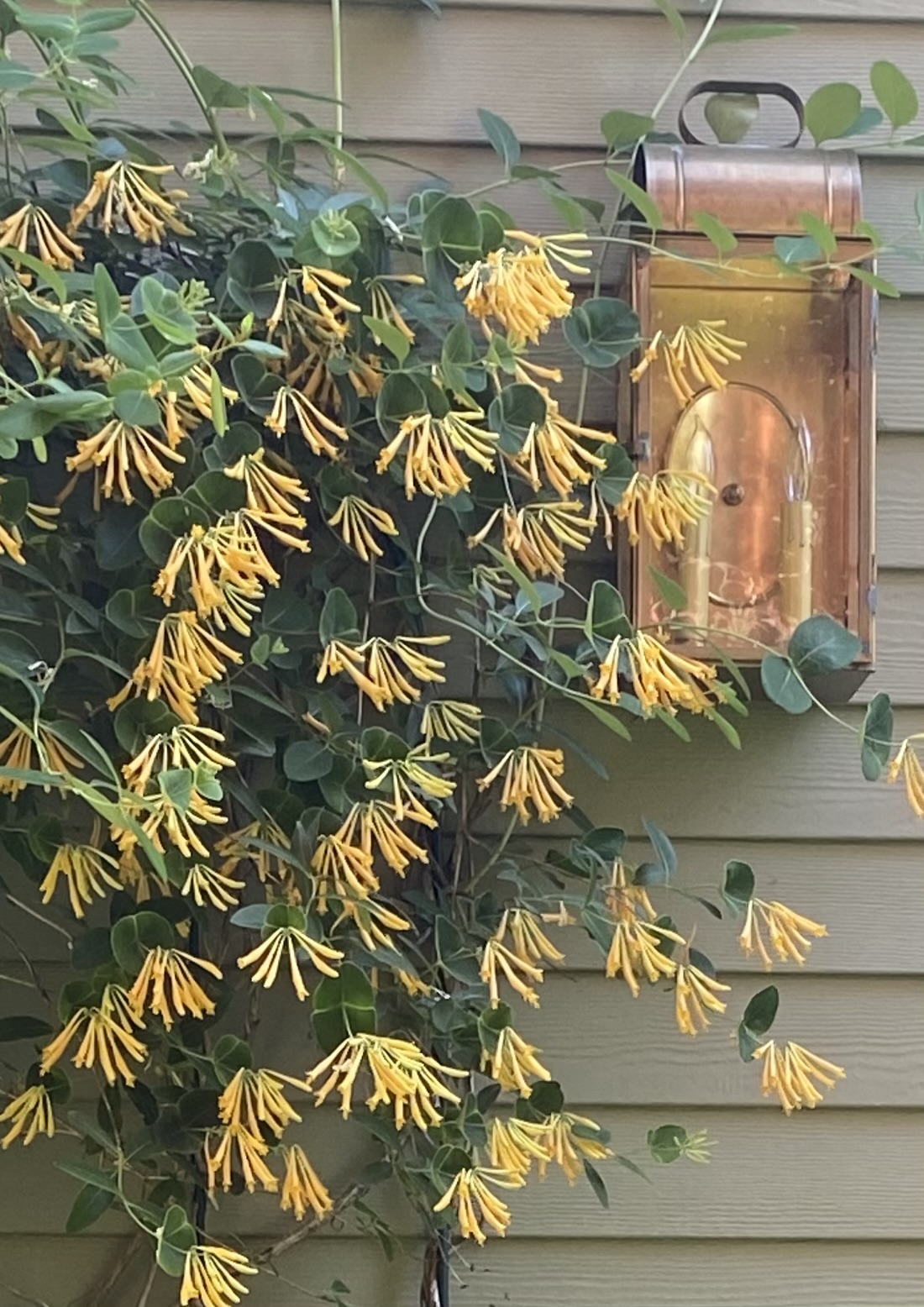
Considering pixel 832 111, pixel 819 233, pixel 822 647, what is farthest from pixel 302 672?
pixel 832 111

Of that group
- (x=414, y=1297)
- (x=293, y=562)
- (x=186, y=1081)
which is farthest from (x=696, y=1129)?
(x=293, y=562)

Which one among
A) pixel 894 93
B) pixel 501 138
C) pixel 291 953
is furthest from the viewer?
pixel 501 138

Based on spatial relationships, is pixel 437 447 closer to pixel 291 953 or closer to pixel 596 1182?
pixel 291 953

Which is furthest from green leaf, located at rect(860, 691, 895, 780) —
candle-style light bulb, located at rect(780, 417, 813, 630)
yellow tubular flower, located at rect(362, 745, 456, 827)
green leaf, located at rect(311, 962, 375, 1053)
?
green leaf, located at rect(311, 962, 375, 1053)

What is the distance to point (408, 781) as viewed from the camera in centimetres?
94

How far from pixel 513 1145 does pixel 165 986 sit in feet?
0.91

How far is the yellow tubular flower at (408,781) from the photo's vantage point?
88cm

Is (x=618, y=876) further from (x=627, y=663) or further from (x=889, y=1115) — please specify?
(x=889, y=1115)

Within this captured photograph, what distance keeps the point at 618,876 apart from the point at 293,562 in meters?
0.39

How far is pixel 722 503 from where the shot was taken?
1.14 m

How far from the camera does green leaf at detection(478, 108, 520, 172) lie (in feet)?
3.74

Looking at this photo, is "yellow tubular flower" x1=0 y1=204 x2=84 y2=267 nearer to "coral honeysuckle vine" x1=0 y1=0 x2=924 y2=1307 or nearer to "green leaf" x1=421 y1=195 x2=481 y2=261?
"coral honeysuckle vine" x1=0 y1=0 x2=924 y2=1307

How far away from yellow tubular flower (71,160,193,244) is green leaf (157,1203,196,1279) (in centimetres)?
72

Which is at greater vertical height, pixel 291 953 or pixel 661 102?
pixel 661 102
